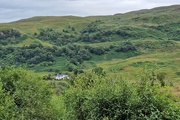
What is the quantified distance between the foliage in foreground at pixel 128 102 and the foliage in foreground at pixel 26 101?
936 cm

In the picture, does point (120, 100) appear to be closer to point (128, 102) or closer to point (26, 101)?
point (128, 102)

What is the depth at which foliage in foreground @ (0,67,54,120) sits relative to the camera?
1446 inches

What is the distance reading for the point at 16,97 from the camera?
135ft

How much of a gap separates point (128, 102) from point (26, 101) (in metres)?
17.7

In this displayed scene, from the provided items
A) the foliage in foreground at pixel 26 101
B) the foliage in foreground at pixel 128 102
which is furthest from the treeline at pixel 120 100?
the foliage in foreground at pixel 26 101

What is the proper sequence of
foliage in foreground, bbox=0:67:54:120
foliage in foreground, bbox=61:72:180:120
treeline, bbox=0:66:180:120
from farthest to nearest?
foliage in foreground, bbox=0:67:54:120
treeline, bbox=0:66:180:120
foliage in foreground, bbox=61:72:180:120

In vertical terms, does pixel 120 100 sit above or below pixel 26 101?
above

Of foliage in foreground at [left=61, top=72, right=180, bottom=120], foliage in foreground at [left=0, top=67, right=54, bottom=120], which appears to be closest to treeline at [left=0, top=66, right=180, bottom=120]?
foliage in foreground at [left=61, top=72, right=180, bottom=120]

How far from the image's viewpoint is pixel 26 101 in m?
40.1

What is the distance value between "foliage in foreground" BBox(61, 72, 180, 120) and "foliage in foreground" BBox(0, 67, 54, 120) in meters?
9.36

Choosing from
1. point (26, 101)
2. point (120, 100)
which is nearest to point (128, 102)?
point (120, 100)

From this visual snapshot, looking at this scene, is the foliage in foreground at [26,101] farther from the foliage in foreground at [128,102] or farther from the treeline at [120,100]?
the foliage in foreground at [128,102]

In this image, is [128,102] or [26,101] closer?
[128,102]

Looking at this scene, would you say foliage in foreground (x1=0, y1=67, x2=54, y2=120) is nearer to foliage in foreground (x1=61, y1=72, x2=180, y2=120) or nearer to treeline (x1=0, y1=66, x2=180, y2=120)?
treeline (x1=0, y1=66, x2=180, y2=120)
